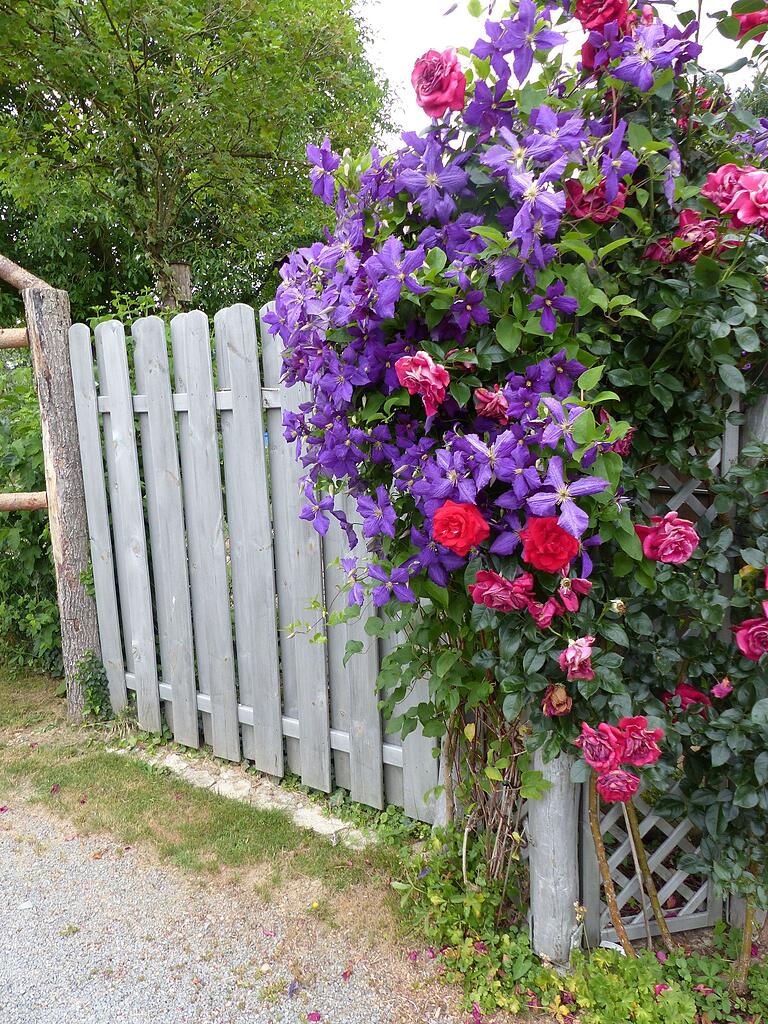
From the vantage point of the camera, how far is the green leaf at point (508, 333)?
1.48 m

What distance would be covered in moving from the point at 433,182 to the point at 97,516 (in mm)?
2537

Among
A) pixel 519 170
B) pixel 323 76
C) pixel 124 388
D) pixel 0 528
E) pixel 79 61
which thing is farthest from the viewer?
pixel 323 76

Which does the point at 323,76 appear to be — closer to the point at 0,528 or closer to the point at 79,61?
the point at 79,61

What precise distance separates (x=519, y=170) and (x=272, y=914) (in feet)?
6.95

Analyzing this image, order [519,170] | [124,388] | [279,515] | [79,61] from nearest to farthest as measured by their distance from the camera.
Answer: [519,170] → [279,515] → [124,388] → [79,61]

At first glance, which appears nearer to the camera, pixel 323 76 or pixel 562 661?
pixel 562 661

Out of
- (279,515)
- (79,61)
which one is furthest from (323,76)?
(279,515)

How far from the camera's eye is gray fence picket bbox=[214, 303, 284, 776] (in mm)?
2676

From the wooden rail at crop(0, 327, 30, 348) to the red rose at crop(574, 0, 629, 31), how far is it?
9.60 ft

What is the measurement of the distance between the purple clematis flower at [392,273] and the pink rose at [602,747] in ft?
3.17

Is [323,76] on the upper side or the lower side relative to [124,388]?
upper

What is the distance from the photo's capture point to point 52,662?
4.03 metres

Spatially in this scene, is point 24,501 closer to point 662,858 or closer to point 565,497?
point 565,497

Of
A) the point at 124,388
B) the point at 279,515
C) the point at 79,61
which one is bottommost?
the point at 279,515
